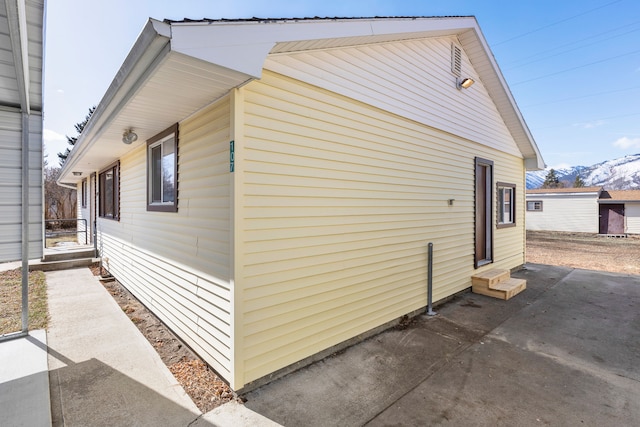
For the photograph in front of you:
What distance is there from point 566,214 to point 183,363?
1022 inches

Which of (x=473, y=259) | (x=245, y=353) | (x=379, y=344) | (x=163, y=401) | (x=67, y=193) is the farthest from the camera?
(x=67, y=193)

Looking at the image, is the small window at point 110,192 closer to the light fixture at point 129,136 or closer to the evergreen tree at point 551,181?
the light fixture at point 129,136

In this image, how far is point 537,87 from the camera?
19.2 m

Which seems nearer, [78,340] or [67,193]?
[78,340]

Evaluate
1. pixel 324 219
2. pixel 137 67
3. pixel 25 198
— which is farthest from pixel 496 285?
pixel 25 198

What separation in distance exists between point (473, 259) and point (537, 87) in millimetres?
18997

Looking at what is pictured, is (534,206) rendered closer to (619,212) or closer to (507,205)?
(619,212)

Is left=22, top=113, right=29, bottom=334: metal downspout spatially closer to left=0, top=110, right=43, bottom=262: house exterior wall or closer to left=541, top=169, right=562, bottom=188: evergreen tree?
left=0, top=110, right=43, bottom=262: house exterior wall

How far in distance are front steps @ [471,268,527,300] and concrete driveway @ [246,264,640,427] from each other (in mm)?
878

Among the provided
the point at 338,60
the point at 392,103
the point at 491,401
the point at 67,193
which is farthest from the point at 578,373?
the point at 67,193

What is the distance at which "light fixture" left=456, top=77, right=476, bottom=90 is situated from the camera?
5.83m

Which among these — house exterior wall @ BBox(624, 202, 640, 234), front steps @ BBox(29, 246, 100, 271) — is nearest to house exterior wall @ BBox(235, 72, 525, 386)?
front steps @ BBox(29, 246, 100, 271)

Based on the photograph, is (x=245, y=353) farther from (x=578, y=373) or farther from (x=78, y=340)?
(x=578, y=373)

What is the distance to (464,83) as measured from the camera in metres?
5.87
